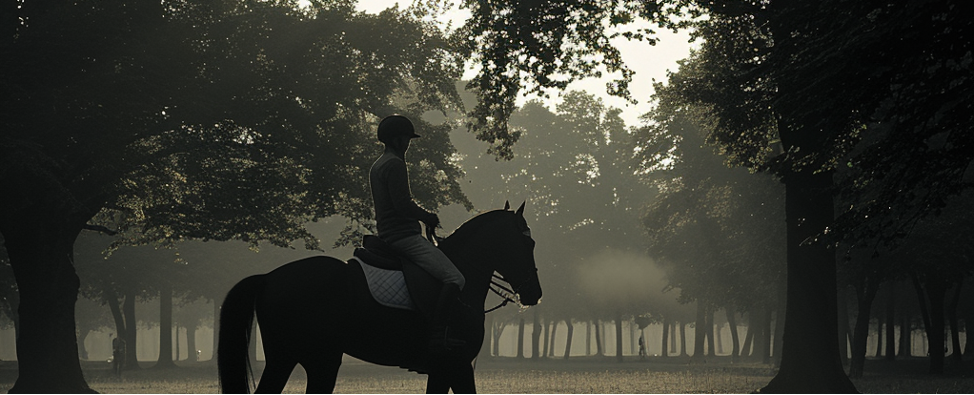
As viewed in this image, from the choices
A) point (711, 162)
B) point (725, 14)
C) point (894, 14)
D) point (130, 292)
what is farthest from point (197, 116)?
point (130, 292)

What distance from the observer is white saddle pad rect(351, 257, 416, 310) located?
10.3 metres

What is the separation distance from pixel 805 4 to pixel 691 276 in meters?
41.3

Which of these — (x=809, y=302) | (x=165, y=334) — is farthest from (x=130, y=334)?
(x=809, y=302)

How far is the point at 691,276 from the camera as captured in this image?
185ft

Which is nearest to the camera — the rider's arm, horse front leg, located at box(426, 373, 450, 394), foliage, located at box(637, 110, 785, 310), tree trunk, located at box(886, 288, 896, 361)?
the rider's arm

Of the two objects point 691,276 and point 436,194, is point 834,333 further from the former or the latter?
point 691,276

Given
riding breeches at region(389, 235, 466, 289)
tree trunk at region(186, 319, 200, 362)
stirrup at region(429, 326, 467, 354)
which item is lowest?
tree trunk at region(186, 319, 200, 362)

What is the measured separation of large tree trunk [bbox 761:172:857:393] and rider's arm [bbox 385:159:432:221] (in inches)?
449

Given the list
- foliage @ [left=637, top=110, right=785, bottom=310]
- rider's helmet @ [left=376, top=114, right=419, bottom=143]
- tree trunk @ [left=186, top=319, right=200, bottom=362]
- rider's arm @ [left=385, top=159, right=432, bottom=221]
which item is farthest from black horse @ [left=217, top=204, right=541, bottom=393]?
tree trunk @ [left=186, top=319, right=200, bottom=362]

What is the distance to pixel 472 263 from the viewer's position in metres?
10.9

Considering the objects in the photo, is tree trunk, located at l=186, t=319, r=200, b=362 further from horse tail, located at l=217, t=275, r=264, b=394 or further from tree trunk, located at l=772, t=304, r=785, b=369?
horse tail, located at l=217, t=275, r=264, b=394

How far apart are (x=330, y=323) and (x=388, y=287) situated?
0.69 m

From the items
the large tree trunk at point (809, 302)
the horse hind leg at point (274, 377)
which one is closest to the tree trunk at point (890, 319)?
the large tree trunk at point (809, 302)

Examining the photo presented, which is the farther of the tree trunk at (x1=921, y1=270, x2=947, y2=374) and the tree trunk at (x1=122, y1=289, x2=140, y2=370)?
the tree trunk at (x1=122, y1=289, x2=140, y2=370)
